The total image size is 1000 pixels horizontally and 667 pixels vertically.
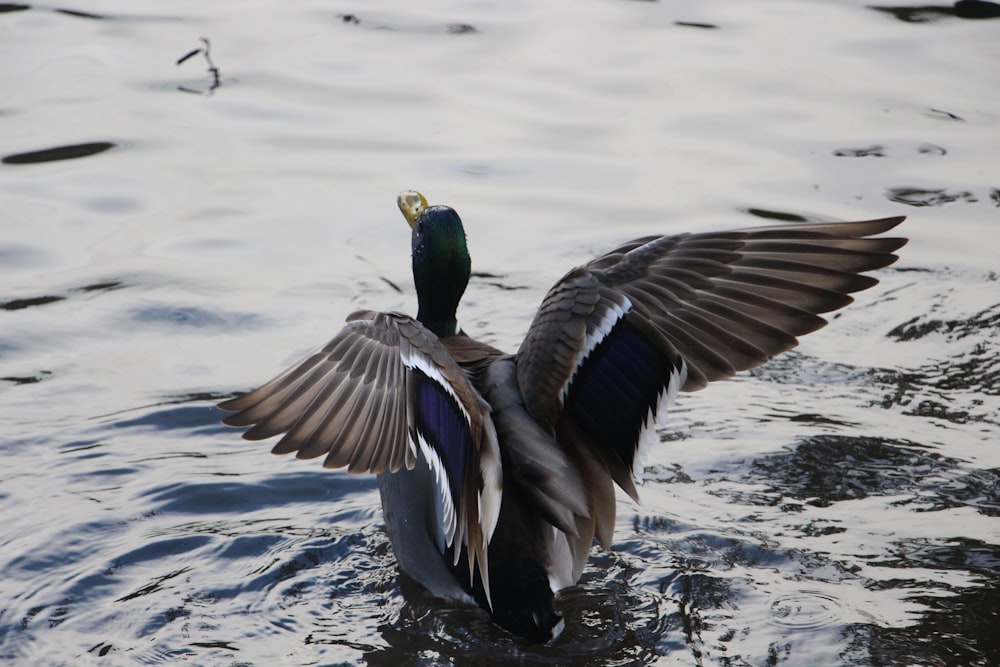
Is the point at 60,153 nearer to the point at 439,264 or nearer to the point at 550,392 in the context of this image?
the point at 439,264

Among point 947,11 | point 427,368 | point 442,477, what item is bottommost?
point 442,477

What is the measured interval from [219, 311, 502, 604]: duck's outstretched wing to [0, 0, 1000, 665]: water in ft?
2.46

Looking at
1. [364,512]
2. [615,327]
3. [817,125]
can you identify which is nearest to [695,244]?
[615,327]

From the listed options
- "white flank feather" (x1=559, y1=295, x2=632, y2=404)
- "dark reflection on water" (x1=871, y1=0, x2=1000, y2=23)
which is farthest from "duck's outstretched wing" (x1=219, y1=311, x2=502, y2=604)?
"dark reflection on water" (x1=871, y1=0, x2=1000, y2=23)

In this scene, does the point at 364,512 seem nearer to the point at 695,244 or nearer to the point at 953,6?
the point at 695,244

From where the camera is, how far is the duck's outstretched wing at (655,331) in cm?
421

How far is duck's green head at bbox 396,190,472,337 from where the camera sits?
5285 mm

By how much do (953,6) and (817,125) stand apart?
2.72 m

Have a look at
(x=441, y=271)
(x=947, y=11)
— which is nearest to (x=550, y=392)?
(x=441, y=271)

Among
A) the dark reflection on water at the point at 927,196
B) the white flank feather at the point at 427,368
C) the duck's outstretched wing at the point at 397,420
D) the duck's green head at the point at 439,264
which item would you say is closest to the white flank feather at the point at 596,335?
the duck's outstretched wing at the point at 397,420

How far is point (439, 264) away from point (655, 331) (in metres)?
1.32

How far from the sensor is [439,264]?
531 centimetres

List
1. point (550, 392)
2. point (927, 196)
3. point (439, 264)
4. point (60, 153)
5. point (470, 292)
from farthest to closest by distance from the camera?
point (60, 153) → point (927, 196) → point (470, 292) → point (439, 264) → point (550, 392)

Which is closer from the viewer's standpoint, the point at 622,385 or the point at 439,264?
the point at 622,385
